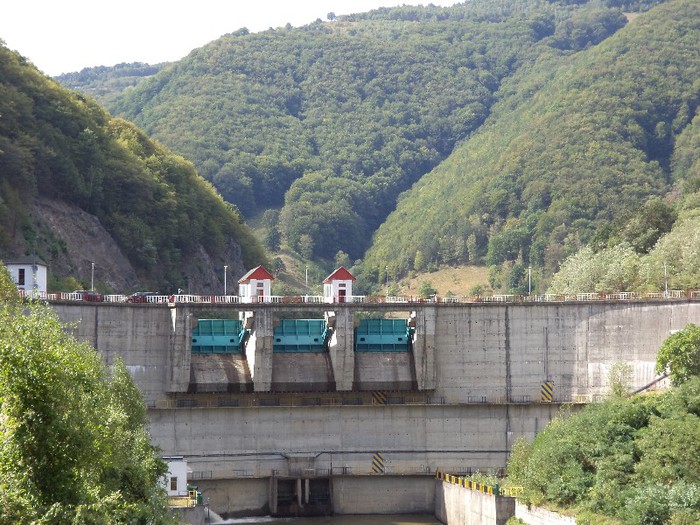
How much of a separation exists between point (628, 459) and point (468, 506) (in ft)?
38.4

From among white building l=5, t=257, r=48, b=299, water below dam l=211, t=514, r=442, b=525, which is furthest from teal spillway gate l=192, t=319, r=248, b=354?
water below dam l=211, t=514, r=442, b=525

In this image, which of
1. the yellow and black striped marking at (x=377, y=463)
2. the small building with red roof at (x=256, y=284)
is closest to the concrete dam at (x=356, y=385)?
the yellow and black striped marking at (x=377, y=463)

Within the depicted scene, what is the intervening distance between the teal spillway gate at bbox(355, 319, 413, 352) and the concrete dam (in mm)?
138

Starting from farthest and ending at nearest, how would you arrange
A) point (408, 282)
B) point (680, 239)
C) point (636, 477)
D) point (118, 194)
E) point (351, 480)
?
point (408, 282), point (118, 194), point (680, 239), point (351, 480), point (636, 477)

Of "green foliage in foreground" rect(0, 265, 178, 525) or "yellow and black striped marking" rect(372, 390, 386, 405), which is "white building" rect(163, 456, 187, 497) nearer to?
"yellow and black striped marking" rect(372, 390, 386, 405)

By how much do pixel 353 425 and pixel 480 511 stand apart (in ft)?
40.3

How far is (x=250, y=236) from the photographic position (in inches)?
5881

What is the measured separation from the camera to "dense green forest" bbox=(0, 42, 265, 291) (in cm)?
11375

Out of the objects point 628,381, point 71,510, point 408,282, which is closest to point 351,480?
point 628,381

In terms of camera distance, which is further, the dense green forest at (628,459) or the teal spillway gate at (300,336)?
the teal spillway gate at (300,336)

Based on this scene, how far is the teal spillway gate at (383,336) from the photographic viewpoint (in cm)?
9100

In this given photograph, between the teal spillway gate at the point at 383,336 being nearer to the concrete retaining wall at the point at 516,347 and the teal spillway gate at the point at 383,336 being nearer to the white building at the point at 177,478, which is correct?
the concrete retaining wall at the point at 516,347

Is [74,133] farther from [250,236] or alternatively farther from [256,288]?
[256,288]

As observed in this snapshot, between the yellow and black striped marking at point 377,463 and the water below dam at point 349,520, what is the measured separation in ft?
8.97
